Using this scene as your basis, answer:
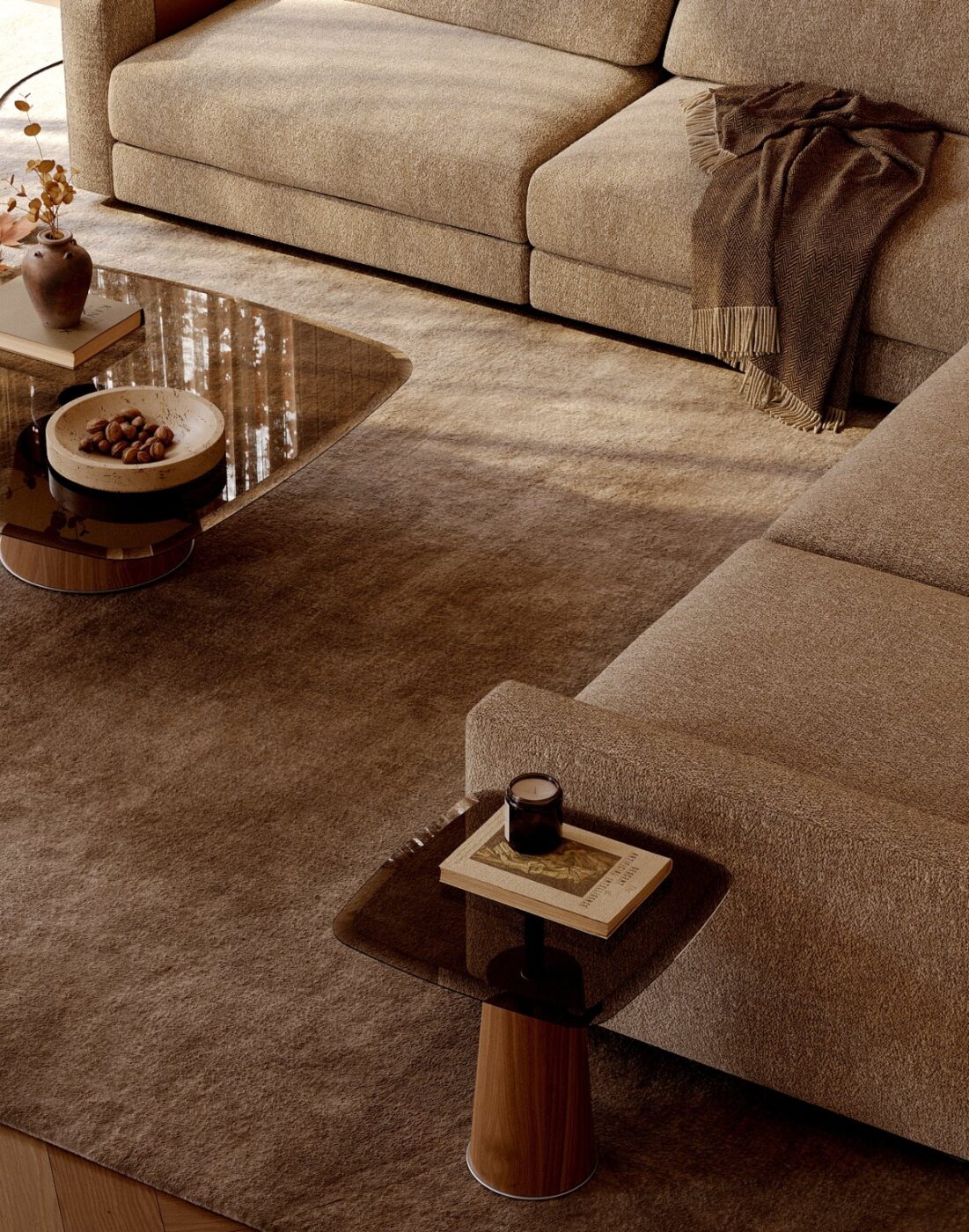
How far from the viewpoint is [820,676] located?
7.09 feet

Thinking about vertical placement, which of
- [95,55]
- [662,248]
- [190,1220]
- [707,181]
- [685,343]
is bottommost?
[190,1220]

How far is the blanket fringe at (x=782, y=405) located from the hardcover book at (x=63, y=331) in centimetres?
136

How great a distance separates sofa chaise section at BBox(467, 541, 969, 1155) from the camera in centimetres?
175

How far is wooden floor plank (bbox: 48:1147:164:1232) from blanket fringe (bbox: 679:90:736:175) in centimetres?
255

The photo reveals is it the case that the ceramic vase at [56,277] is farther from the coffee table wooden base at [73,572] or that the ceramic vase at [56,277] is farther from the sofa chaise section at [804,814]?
the sofa chaise section at [804,814]

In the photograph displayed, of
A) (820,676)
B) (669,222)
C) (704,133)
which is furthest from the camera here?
(704,133)

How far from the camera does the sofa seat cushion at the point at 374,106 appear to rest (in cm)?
380

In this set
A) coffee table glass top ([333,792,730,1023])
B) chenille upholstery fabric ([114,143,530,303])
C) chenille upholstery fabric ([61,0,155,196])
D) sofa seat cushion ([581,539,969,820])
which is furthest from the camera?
chenille upholstery fabric ([61,0,155,196])

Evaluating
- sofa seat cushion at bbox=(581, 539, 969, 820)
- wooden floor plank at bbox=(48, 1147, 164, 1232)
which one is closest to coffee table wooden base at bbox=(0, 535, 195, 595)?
sofa seat cushion at bbox=(581, 539, 969, 820)

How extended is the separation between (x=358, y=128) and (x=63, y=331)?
1175 mm

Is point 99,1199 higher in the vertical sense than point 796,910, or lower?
lower

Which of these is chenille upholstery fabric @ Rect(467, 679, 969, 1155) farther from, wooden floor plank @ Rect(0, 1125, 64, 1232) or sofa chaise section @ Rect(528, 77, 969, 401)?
sofa chaise section @ Rect(528, 77, 969, 401)

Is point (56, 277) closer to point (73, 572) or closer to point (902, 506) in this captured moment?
point (73, 572)

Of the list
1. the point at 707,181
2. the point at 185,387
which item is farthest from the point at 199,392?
the point at 707,181
